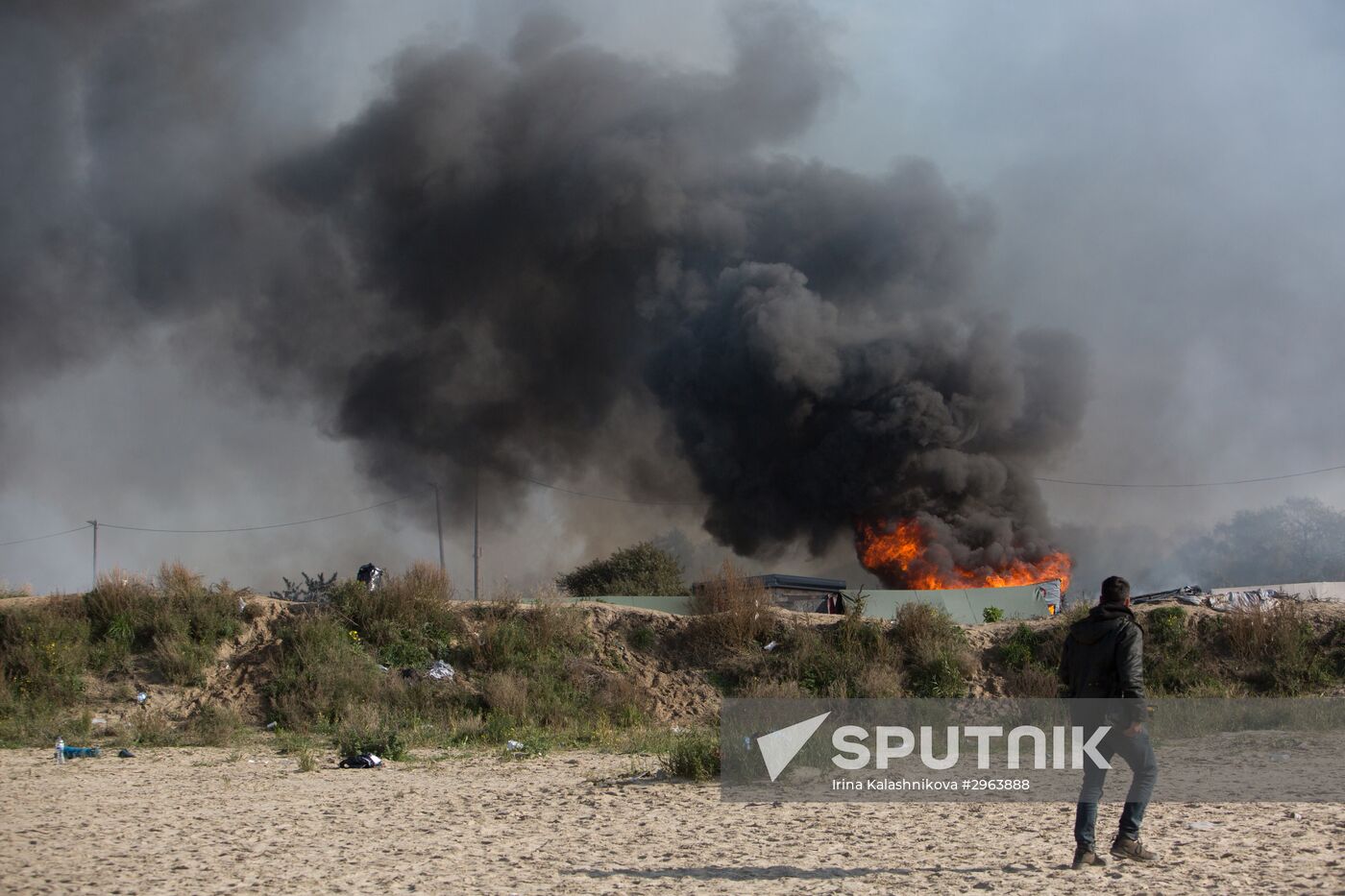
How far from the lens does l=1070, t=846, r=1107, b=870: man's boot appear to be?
6680mm

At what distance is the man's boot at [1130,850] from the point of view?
6.73 meters

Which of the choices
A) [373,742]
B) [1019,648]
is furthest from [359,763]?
[1019,648]

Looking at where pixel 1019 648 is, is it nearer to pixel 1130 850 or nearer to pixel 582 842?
pixel 1130 850

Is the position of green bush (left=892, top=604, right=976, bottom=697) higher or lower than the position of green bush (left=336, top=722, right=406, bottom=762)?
higher

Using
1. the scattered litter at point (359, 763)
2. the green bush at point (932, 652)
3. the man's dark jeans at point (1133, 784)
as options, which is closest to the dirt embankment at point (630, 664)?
the green bush at point (932, 652)

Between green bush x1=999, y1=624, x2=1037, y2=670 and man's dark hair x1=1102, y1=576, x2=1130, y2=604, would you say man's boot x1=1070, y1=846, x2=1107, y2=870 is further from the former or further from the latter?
green bush x1=999, y1=624, x2=1037, y2=670

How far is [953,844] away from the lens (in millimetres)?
7691

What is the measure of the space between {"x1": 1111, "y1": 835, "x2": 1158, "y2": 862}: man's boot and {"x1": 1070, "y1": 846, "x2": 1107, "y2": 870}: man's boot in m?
0.15

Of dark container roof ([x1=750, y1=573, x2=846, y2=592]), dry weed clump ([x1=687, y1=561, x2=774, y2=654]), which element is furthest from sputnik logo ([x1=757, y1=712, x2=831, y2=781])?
dark container roof ([x1=750, y1=573, x2=846, y2=592])

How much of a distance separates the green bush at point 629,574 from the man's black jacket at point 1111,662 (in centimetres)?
3565

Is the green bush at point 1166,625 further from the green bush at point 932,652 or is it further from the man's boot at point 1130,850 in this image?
the man's boot at point 1130,850

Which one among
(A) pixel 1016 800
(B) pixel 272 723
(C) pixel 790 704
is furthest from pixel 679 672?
(A) pixel 1016 800

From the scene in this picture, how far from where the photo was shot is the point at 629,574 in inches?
1754

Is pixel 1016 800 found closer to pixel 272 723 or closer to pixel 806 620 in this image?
pixel 806 620
